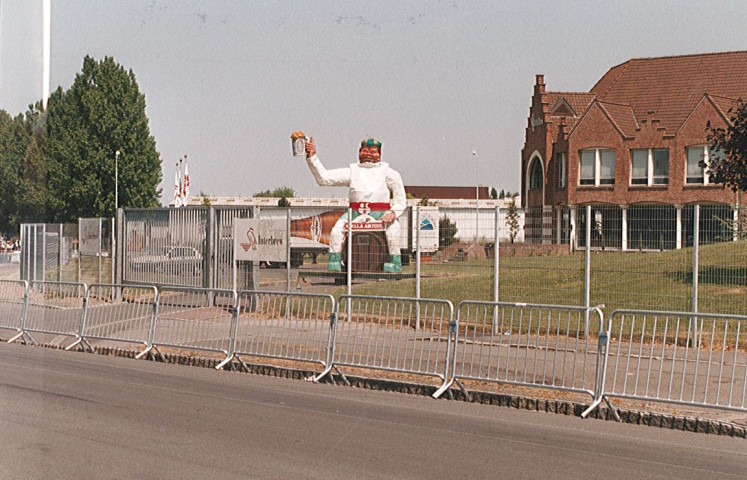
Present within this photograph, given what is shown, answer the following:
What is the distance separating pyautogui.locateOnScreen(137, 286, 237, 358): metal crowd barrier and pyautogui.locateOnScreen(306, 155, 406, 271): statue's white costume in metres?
10.2

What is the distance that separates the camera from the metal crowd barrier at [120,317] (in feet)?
50.3

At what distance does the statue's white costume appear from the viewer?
25.8 metres

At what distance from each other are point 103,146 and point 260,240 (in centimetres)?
4940

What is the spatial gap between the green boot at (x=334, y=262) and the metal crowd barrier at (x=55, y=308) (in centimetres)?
879

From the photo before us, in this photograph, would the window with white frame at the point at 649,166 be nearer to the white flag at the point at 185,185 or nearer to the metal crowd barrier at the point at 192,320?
the white flag at the point at 185,185

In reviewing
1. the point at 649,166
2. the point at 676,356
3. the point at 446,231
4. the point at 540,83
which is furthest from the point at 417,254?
the point at 540,83

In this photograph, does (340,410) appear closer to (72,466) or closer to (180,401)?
(180,401)

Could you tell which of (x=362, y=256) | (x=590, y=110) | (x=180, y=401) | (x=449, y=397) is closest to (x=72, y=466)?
(x=180, y=401)

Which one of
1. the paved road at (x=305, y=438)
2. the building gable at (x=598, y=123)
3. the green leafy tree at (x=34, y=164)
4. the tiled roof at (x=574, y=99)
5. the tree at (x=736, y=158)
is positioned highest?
the tiled roof at (x=574, y=99)

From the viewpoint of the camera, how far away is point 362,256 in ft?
68.8

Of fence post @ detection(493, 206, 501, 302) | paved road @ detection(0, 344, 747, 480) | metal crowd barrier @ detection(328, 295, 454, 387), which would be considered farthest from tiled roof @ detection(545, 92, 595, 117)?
paved road @ detection(0, 344, 747, 480)

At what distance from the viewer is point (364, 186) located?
26.3 meters

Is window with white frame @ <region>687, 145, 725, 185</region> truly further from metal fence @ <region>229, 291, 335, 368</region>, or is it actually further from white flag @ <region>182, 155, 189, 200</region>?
metal fence @ <region>229, 291, 335, 368</region>

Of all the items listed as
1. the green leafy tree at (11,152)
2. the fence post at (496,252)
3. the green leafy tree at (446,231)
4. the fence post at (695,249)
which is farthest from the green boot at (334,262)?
the green leafy tree at (11,152)
